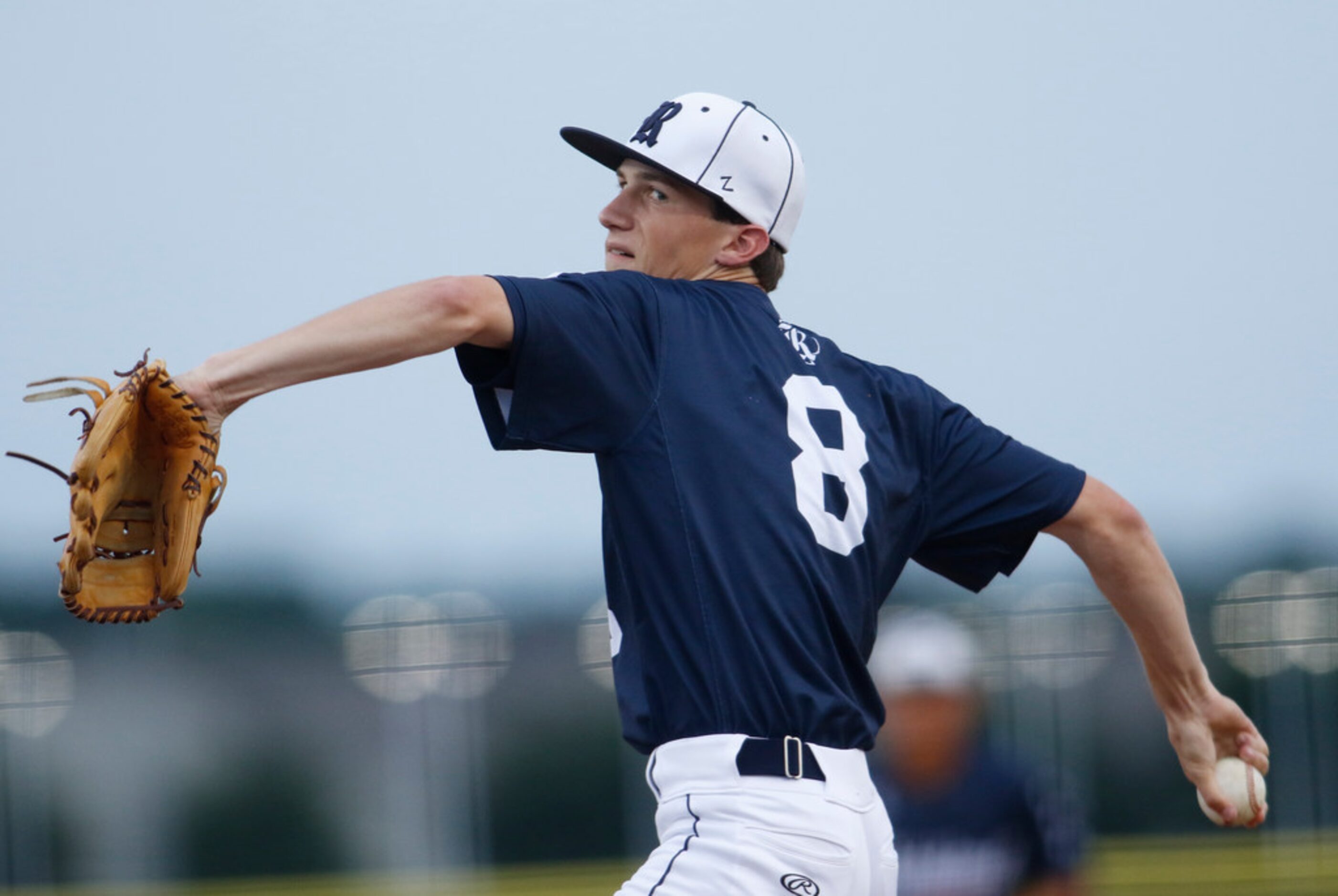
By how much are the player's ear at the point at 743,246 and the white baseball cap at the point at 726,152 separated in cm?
2

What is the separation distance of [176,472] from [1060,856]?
9.59ft

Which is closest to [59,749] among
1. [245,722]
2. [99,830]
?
[99,830]

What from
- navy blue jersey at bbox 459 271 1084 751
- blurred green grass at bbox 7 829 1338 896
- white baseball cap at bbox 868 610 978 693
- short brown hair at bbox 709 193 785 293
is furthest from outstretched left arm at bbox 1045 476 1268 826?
blurred green grass at bbox 7 829 1338 896

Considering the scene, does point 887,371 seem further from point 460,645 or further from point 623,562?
point 460,645

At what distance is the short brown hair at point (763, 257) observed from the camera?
3.38 metres

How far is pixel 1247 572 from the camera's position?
23.8m

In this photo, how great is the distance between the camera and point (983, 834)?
4.64 meters

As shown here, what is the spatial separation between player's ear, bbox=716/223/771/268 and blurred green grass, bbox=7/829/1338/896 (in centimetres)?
1135

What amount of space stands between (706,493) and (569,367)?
1.13 feet

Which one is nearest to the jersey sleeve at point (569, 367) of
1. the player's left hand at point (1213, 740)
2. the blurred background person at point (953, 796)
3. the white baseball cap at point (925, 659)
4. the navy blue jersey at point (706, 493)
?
the navy blue jersey at point (706, 493)

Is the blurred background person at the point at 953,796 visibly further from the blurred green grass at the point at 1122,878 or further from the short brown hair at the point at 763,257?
the blurred green grass at the point at 1122,878

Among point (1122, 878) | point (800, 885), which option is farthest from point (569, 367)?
point (1122, 878)

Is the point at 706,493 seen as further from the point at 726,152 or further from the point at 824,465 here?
the point at 726,152

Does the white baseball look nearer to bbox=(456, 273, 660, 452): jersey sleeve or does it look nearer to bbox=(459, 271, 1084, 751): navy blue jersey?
bbox=(459, 271, 1084, 751): navy blue jersey
